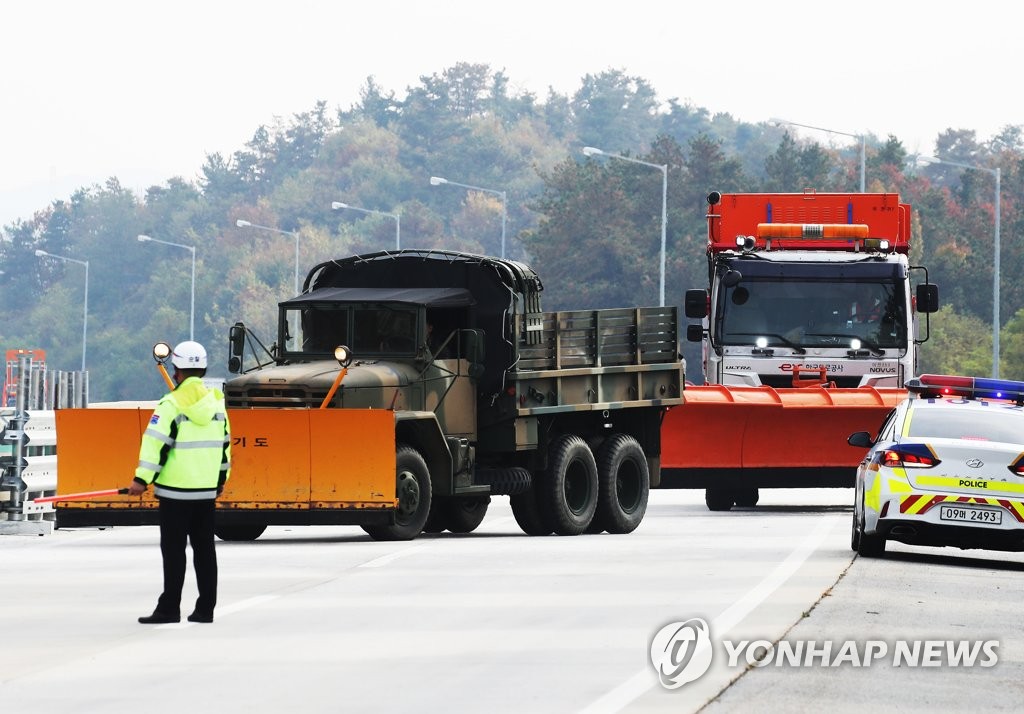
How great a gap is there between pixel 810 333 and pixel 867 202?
2.01m

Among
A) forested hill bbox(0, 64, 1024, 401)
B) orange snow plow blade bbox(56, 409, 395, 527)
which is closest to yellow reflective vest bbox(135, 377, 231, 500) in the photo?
orange snow plow blade bbox(56, 409, 395, 527)

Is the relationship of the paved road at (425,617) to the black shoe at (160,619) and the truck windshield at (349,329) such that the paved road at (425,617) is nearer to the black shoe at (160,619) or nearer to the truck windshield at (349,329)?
the black shoe at (160,619)

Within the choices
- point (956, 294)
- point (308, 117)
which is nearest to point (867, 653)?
point (956, 294)

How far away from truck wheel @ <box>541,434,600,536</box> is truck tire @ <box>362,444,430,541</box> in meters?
1.89

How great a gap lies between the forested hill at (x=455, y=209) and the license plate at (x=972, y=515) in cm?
7617

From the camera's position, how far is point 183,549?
44.1 feet

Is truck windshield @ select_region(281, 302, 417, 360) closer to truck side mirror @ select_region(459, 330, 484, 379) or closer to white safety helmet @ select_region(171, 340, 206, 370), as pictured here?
truck side mirror @ select_region(459, 330, 484, 379)

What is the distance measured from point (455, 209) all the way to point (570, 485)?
13355cm

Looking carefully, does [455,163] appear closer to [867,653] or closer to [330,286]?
[330,286]

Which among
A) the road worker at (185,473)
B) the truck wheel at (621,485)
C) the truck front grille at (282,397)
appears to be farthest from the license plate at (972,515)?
the road worker at (185,473)

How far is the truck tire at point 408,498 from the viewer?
66.7 feet

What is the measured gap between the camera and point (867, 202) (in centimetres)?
2927

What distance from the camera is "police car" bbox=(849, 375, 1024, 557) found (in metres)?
18.5

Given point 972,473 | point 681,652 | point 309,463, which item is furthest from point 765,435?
point 681,652
